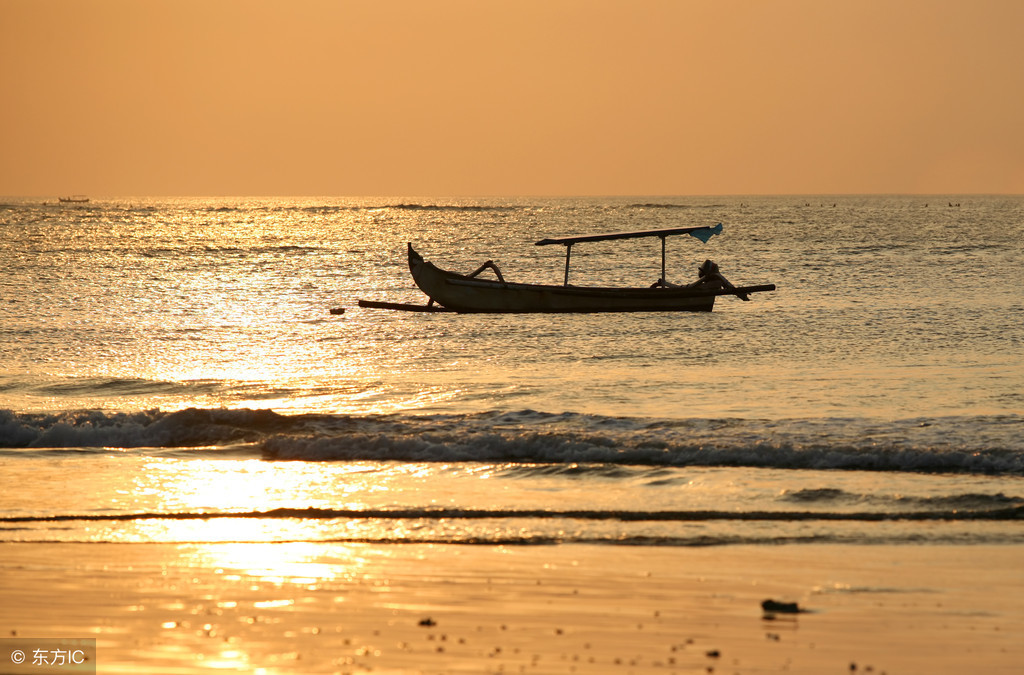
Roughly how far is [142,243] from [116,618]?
8864cm

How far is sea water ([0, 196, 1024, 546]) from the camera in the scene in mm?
12914

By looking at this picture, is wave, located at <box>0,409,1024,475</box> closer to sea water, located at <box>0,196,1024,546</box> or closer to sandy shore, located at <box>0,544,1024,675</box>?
sea water, located at <box>0,196,1024,546</box>

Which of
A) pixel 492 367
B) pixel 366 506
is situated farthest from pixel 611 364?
pixel 366 506

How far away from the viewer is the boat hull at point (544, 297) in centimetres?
3278

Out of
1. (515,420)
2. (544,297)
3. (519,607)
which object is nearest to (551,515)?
(519,607)

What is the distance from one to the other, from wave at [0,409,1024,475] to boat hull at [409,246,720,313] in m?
12.9

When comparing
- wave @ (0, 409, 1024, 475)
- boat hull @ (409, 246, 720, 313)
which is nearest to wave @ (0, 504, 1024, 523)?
wave @ (0, 409, 1024, 475)

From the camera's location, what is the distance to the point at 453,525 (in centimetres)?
1262

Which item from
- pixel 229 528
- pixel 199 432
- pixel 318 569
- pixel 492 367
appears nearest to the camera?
pixel 318 569

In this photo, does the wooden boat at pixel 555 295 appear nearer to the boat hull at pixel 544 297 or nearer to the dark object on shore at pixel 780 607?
the boat hull at pixel 544 297

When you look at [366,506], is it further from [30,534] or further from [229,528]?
[30,534]

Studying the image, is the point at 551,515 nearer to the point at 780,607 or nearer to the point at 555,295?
the point at 780,607

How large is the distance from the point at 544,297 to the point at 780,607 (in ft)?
80.3

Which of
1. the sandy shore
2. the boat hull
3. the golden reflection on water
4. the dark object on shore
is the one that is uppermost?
the boat hull
